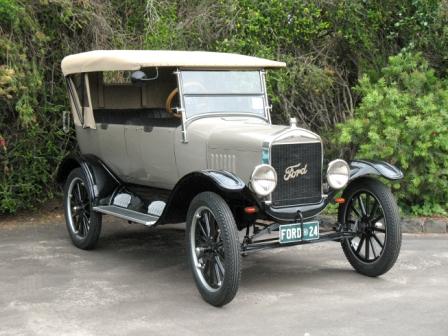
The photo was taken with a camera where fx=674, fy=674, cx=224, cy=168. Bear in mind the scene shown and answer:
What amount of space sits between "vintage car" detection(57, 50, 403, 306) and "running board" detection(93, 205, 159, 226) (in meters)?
0.02

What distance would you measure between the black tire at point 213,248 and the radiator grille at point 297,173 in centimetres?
61

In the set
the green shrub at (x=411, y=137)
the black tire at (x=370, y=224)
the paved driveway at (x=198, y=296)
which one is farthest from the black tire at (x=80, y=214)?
the green shrub at (x=411, y=137)

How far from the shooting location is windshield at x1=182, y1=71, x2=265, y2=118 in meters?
6.36

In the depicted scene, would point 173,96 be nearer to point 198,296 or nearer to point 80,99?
point 80,99

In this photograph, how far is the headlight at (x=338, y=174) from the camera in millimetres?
5715

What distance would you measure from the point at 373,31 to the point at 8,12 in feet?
16.7

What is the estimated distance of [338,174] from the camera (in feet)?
18.9

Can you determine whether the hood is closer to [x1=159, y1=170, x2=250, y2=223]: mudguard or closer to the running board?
[x1=159, y1=170, x2=250, y2=223]: mudguard

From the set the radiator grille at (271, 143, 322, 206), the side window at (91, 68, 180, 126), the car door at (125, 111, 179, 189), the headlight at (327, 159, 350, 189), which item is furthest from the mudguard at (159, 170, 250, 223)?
the side window at (91, 68, 180, 126)

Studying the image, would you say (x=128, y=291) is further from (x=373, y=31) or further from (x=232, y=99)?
(x=373, y=31)

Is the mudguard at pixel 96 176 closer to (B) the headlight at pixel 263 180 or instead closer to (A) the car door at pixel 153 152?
(A) the car door at pixel 153 152

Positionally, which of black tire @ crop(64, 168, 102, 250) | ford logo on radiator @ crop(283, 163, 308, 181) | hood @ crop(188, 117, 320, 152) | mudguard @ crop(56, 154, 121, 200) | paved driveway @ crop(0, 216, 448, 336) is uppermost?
hood @ crop(188, 117, 320, 152)

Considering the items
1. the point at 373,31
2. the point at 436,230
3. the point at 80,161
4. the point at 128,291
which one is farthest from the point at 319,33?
the point at 128,291

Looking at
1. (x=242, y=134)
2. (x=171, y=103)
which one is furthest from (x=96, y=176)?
(x=242, y=134)
